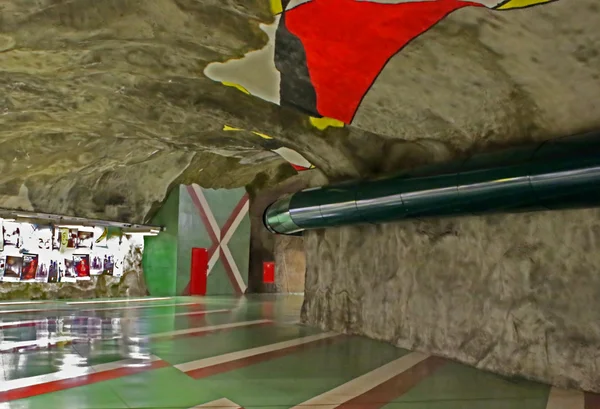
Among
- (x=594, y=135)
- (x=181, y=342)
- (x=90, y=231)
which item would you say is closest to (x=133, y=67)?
(x=181, y=342)

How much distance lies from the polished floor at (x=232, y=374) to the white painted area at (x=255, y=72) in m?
2.77

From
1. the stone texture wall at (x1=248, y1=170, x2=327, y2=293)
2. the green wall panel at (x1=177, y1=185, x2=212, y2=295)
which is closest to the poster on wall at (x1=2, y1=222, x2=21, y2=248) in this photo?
the green wall panel at (x1=177, y1=185, x2=212, y2=295)

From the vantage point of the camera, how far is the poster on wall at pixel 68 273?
1156 cm

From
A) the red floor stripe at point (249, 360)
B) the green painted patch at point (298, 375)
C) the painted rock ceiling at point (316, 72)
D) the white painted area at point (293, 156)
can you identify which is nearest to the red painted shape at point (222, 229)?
the white painted area at point (293, 156)

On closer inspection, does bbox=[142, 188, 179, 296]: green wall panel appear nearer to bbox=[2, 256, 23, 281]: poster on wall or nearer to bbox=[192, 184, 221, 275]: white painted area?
bbox=[192, 184, 221, 275]: white painted area

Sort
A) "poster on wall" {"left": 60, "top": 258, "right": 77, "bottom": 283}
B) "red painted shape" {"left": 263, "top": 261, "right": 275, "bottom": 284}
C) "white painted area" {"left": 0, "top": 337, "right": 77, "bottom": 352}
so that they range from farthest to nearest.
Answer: "red painted shape" {"left": 263, "top": 261, "right": 275, "bottom": 284}, "poster on wall" {"left": 60, "top": 258, "right": 77, "bottom": 283}, "white painted area" {"left": 0, "top": 337, "right": 77, "bottom": 352}

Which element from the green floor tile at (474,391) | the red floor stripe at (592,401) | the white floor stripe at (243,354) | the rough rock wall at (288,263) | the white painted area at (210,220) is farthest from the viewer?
the rough rock wall at (288,263)

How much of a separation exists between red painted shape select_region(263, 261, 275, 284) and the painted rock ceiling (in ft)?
32.9

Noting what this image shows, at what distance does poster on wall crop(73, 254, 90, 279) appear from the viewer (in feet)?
38.6

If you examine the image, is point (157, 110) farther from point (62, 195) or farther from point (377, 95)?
point (62, 195)

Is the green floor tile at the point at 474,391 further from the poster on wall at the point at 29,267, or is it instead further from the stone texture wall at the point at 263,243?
the stone texture wall at the point at 263,243

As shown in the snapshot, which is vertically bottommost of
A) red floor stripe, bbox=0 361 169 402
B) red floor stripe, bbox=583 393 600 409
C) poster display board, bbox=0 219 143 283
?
red floor stripe, bbox=583 393 600 409

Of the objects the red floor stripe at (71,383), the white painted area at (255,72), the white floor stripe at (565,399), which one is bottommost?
the white floor stripe at (565,399)

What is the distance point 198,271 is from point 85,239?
10.9 feet
